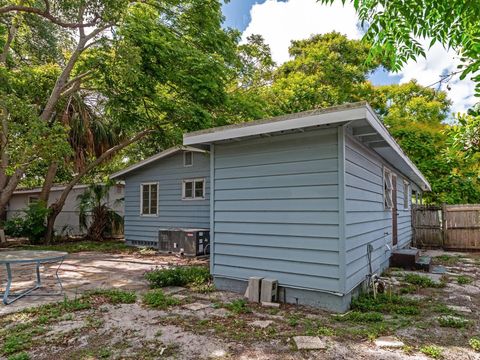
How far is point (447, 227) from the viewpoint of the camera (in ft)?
36.6

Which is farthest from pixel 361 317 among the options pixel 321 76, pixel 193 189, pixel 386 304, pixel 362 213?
pixel 321 76

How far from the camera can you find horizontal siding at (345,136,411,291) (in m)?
4.27

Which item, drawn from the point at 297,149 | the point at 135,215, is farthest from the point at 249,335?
the point at 135,215

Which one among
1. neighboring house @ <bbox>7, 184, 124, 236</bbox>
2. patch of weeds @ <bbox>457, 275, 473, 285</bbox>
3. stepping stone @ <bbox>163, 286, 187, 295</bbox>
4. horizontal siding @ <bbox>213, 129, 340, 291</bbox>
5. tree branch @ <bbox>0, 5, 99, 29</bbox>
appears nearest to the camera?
horizontal siding @ <bbox>213, 129, 340, 291</bbox>

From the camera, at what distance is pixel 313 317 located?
385 cm

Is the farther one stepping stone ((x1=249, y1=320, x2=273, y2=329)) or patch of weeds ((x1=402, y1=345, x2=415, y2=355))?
stepping stone ((x1=249, y1=320, x2=273, y2=329))

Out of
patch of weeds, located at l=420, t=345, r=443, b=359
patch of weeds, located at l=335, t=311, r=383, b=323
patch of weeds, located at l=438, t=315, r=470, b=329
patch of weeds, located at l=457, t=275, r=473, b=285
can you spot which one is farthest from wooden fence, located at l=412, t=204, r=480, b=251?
patch of weeds, located at l=420, t=345, r=443, b=359

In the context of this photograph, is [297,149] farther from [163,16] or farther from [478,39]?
[163,16]

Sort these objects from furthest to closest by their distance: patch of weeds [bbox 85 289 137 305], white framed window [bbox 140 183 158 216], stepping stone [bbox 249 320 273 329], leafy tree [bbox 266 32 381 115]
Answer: leafy tree [bbox 266 32 381 115] < white framed window [bbox 140 183 158 216] < patch of weeds [bbox 85 289 137 305] < stepping stone [bbox 249 320 273 329]

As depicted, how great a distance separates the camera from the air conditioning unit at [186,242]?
8.79 m

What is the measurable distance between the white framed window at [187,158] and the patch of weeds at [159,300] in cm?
573

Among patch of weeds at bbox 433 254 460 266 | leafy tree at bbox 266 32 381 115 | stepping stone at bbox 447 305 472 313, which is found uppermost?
leafy tree at bbox 266 32 381 115

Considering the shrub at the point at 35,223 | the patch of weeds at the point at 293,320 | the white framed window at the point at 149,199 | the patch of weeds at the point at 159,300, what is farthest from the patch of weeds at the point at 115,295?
the shrub at the point at 35,223

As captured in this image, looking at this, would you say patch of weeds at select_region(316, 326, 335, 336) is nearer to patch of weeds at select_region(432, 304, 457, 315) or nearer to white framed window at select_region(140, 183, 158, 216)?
patch of weeds at select_region(432, 304, 457, 315)
